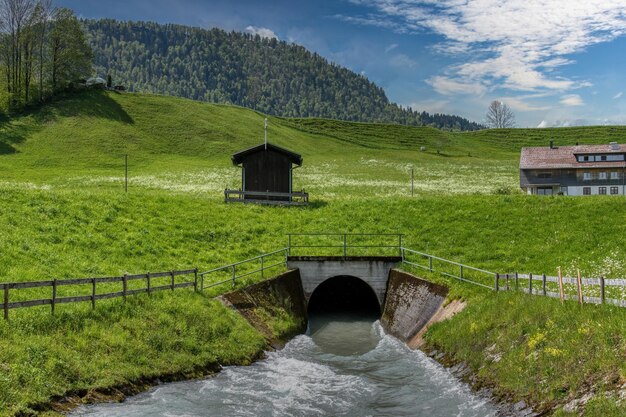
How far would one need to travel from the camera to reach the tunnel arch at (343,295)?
1538 inches

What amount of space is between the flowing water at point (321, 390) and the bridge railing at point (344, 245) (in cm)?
1050

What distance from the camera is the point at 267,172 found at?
5356cm

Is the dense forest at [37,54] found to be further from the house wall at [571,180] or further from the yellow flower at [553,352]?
the yellow flower at [553,352]

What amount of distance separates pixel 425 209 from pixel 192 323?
27260mm

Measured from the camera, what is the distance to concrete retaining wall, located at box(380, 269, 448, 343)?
2836 cm

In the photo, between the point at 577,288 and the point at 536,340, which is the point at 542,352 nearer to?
the point at 536,340

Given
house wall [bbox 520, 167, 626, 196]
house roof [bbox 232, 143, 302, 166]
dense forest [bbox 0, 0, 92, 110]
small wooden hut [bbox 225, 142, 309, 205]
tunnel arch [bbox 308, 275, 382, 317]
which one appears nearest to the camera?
tunnel arch [bbox 308, 275, 382, 317]

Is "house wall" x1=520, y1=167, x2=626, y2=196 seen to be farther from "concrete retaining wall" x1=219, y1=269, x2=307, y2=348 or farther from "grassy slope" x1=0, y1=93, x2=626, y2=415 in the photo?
"concrete retaining wall" x1=219, y1=269, x2=307, y2=348

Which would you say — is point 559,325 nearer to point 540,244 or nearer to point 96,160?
point 540,244

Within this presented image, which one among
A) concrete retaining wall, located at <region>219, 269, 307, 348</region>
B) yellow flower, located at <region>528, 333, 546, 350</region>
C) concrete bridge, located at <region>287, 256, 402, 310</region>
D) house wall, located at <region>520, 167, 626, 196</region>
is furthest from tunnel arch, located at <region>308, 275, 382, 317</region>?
house wall, located at <region>520, 167, 626, 196</region>

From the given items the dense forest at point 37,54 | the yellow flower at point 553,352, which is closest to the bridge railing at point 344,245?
the yellow flower at point 553,352

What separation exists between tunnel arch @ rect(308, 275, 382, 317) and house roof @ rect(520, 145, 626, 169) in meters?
44.4

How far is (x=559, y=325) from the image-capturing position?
18672 mm

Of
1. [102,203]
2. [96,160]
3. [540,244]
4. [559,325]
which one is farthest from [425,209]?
[96,160]
